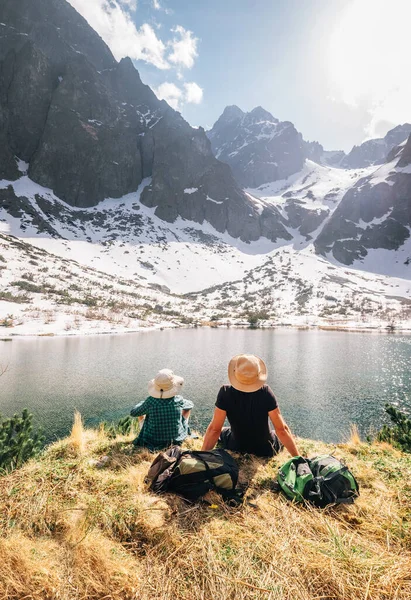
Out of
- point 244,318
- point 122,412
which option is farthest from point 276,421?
point 244,318

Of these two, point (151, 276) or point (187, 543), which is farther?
point (151, 276)

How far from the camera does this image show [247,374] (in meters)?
4.15

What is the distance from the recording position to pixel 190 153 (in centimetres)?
16812

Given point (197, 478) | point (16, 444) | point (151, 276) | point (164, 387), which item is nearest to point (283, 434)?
point (197, 478)

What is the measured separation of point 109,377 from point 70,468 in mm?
18255

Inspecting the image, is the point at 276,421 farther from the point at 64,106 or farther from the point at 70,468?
the point at 64,106

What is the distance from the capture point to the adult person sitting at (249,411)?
4215 millimetres

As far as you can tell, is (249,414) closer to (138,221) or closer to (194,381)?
(194,381)

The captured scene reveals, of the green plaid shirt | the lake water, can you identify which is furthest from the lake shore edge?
the green plaid shirt

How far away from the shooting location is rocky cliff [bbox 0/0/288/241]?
12531cm

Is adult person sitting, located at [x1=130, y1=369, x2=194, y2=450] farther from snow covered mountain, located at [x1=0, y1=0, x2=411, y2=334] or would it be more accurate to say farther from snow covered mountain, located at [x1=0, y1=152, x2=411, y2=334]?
snow covered mountain, located at [x1=0, y1=0, x2=411, y2=334]

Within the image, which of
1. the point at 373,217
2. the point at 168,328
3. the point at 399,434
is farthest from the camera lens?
the point at 373,217

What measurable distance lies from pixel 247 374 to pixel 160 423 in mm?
2540

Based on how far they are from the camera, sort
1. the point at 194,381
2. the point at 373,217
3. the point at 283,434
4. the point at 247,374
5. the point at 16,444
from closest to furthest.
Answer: the point at 247,374
the point at 283,434
the point at 16,444
the point at 194,381
the point at 373,217
